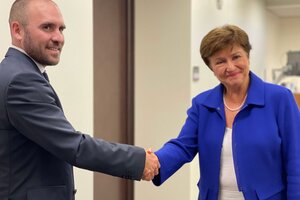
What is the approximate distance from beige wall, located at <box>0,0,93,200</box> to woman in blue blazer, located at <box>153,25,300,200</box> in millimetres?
701

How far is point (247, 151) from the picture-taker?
1.79 meters

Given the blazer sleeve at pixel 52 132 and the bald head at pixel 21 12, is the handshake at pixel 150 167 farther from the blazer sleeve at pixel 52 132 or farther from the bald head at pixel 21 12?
the bald head at pixel 21 12

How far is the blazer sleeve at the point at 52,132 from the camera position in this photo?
147 cm

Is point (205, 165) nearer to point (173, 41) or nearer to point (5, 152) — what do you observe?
point (5, 152)

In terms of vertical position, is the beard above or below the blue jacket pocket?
above

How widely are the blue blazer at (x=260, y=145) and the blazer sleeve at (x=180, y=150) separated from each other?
0.09 m

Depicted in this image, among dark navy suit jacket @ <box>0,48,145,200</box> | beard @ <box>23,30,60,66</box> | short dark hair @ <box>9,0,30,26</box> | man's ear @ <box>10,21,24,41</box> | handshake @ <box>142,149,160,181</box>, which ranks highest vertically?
short dark hair @ <box>9,0,30,26</box>

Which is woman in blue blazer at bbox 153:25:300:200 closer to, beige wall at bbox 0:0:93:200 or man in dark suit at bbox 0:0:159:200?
man in dark suit at bbox 0:0:159:200

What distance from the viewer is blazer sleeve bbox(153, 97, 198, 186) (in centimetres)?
199

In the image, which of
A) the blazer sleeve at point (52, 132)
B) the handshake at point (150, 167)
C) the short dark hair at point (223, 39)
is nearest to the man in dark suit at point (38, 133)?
the blazer sleeve at point (52, 132)

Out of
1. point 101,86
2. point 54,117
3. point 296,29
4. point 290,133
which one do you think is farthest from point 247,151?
point 296,29

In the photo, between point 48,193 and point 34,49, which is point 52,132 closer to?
point 48,193

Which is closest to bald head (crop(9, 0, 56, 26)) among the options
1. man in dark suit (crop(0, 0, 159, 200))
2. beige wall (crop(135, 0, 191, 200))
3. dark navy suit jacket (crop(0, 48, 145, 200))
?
man in dark suit (crop(0, 0, 159, 200))

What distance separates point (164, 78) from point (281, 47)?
600 centimetres
